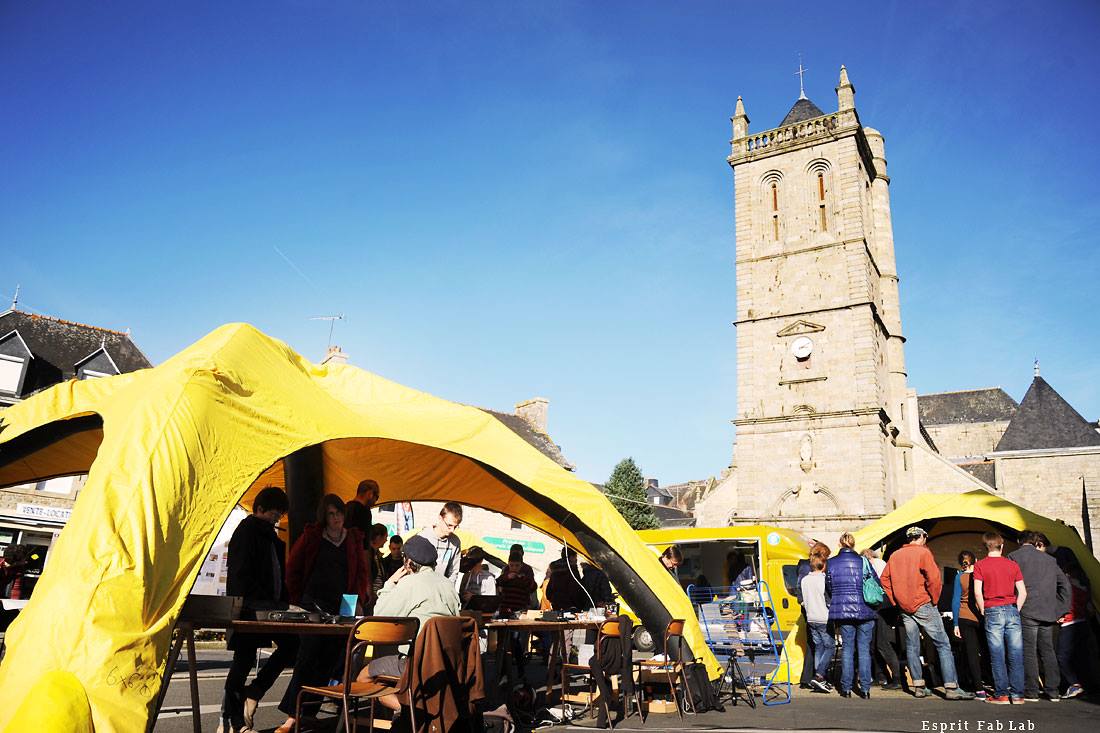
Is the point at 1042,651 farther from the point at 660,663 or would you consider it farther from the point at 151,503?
the point at 151,503

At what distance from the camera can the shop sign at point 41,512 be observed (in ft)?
73.3

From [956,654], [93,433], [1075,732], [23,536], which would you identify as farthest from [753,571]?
[23,536]

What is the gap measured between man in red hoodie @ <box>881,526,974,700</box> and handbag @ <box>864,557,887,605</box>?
274 mm

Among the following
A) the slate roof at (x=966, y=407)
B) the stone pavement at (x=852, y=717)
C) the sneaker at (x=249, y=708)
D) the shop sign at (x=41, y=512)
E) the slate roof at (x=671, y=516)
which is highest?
the slate roof at (x=966, y=407)

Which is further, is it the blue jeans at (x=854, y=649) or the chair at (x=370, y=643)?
the blue jeans at (x=854, y=649)

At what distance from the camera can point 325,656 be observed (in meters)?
5.51

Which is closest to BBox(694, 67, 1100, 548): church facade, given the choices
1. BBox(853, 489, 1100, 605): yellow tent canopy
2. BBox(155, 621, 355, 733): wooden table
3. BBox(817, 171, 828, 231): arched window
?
BBox(817, 171, 828, 231): arched window

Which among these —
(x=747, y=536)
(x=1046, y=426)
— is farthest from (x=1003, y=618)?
(x=1046, y=426)

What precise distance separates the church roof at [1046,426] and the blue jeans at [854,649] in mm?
30425

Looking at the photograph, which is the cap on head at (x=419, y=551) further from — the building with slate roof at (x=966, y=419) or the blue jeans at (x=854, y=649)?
the building with slate roof at (x=966, y=419)

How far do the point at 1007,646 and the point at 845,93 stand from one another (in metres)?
30.2

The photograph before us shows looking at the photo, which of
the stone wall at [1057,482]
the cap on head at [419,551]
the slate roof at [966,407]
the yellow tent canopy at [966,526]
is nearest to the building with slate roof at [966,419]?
the slate roof at [966,407]

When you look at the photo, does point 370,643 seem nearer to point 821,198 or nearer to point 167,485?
point 167,485

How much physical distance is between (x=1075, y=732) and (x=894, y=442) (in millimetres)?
27777
